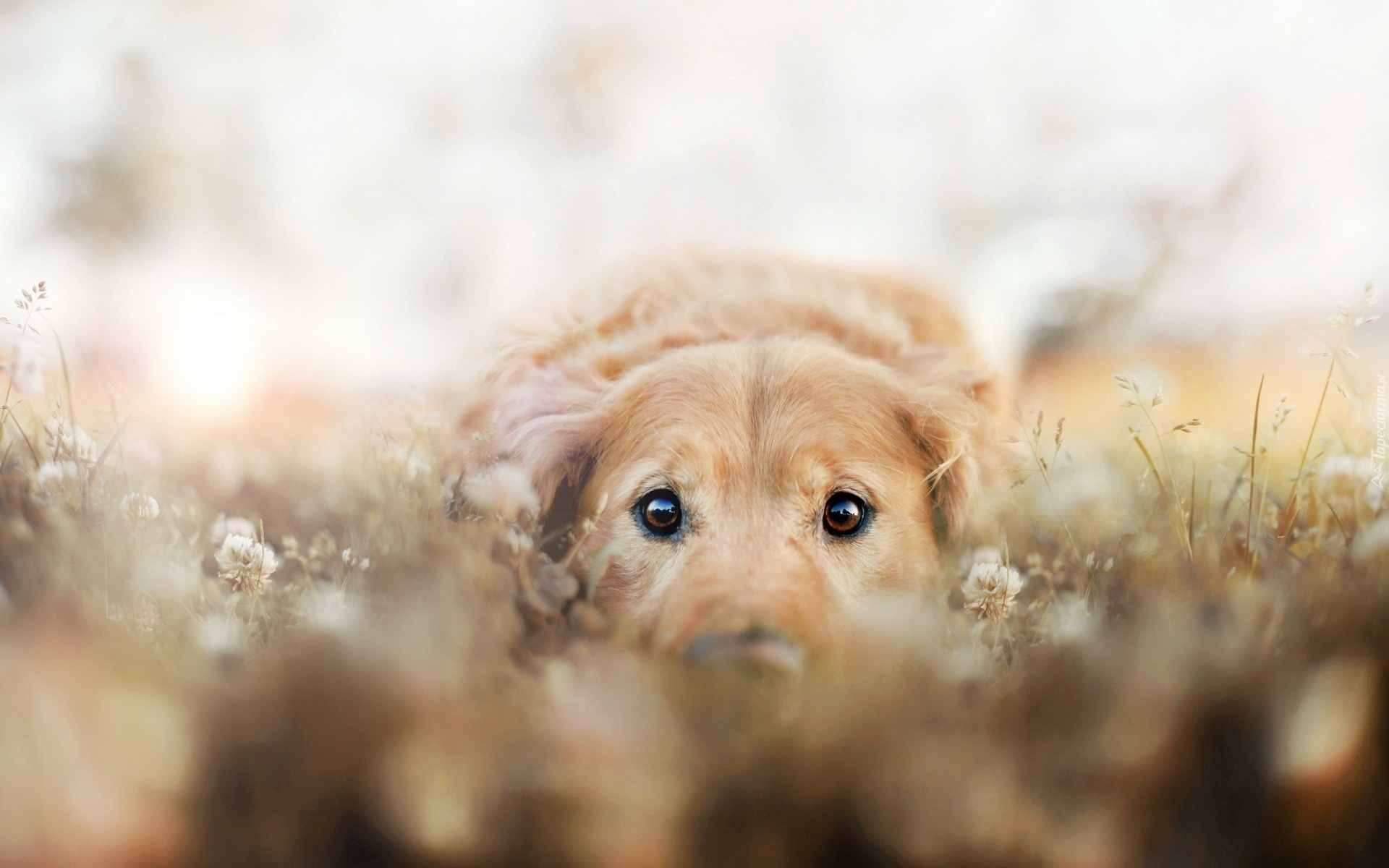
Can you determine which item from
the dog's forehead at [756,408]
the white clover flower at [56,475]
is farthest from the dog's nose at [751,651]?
the white clover flower at [56,475]

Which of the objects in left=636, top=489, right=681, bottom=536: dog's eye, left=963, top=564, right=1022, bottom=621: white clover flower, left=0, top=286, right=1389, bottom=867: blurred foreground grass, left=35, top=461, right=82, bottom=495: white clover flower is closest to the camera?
left=0, top=286, right=1389, bottom=867: blurred foreground grass

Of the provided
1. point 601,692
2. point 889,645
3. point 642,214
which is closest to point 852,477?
point 642,214

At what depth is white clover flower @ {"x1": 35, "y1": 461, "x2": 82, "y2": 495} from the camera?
753mm

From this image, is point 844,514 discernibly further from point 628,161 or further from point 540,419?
point 628,161

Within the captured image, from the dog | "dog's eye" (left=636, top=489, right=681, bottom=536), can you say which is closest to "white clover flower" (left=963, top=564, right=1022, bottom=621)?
the dog

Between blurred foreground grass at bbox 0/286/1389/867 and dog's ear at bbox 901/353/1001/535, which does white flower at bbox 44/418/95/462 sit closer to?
blurred foreground grass at bbox 0/286/1389/867

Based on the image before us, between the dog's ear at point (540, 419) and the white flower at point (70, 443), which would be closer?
the white flower at point (70, 443)

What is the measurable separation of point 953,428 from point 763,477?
35 centimetres

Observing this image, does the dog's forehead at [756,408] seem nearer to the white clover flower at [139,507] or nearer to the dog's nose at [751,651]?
the dog's nose at [751,651]

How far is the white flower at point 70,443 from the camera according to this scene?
792mm

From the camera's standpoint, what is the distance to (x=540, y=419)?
1.38 m

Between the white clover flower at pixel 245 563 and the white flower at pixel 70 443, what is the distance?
148 mm

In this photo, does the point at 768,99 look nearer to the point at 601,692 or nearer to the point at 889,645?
the point at 889,645

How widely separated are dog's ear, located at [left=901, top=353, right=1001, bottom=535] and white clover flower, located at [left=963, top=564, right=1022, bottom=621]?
0.23 meters
